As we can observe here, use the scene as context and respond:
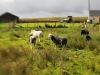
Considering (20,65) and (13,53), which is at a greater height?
(13,53)

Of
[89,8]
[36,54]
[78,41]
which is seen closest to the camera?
[36,54]

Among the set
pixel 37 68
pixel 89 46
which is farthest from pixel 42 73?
pixel 89 46

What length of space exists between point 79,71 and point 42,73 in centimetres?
188

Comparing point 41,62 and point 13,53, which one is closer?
point 13,53

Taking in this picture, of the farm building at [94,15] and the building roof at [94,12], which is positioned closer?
the farm building at [94,15]

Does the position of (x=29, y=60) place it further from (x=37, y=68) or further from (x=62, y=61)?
(x=62, y=61)

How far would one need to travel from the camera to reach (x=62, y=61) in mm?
11969

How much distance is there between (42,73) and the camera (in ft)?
35.0

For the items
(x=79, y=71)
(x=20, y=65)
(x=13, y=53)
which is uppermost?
(x=13, y=53)

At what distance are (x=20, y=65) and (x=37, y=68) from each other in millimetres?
1766

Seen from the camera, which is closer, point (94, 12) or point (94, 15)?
point (94, 15)

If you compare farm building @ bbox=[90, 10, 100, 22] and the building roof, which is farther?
the building roof

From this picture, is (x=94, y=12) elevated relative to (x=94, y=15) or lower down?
elevated

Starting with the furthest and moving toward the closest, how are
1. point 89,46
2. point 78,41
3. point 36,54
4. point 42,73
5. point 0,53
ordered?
point 78,41 < point 89,46 < point 36,54 < point 42,73 < point 0,53
